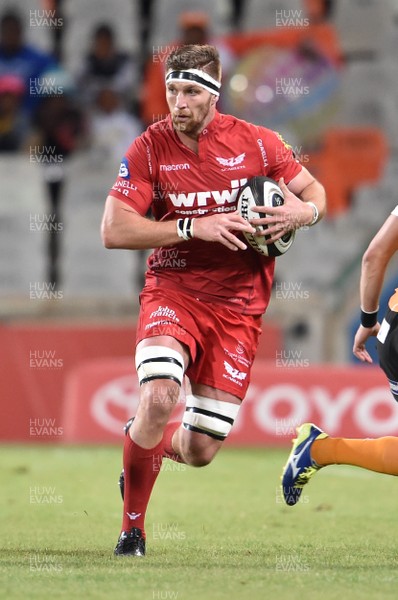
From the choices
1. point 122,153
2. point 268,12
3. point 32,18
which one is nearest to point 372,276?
point 122,153

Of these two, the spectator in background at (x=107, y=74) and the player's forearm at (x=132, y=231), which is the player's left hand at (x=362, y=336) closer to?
the player's forearm at (x=132, y=231)

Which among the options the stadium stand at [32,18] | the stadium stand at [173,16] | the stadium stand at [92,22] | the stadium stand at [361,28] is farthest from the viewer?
the stadium stand at [361,28]

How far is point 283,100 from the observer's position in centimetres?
1563

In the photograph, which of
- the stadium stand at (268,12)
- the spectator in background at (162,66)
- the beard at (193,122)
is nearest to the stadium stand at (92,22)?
the spectator in background at (162,66)

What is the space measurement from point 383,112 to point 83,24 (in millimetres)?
4200

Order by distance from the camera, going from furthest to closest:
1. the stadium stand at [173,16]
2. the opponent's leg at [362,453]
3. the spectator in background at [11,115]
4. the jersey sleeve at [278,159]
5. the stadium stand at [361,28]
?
the stadium stand at [361,28]
the stadium stand at [173,16]
the spectator in background at [11,115]
the jersey sleeve at [278,159]
the opponent's leg at [362,453]

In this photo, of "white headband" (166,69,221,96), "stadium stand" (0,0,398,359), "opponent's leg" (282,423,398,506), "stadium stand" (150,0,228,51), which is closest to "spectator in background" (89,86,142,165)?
"stadium stand" (0,0,398,359)

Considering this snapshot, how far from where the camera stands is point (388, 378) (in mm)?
6059

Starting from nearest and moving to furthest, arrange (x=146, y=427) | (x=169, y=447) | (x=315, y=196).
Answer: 1. (x=146, y=427)
2. (x=315, y=196)
3. (x=169, y=447)

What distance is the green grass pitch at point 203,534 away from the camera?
5.03m

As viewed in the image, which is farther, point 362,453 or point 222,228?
point 362,453

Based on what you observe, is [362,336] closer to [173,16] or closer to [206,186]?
[206,186]

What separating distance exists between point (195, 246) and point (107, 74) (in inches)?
364

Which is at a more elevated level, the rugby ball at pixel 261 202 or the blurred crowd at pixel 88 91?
the rugby ball at pixel 261 202
